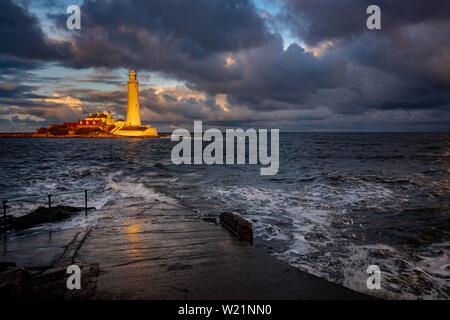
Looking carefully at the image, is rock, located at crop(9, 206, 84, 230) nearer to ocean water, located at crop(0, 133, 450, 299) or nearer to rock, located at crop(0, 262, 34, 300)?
ocean water, located at crop(0, 133, 450, 299)

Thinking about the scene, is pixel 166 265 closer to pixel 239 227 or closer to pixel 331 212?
pixel 239 227

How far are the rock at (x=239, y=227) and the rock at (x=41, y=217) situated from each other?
5746mm

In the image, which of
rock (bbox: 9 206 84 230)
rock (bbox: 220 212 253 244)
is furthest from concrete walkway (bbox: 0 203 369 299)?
rock (bbox: 9 206 84 230)

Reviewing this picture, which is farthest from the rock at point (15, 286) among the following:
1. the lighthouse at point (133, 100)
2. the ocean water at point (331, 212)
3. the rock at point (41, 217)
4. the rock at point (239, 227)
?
the lighthouse at point (133, 100)

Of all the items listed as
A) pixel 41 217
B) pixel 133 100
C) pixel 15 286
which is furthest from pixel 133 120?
pixel 15 286

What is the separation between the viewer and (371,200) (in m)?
13.6

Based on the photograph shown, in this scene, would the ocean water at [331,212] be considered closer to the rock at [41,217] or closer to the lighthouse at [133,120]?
the rock at [41,217]

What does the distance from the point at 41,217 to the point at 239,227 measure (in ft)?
21.7

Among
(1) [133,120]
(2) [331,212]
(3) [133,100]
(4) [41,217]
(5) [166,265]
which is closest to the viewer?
(5) [166,265]

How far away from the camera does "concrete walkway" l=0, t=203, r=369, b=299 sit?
14.7 ft

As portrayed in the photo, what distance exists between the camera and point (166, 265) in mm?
5465

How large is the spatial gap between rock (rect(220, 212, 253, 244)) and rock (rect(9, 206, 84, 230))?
5746mm

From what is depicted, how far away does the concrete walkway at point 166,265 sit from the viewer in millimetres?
4473
